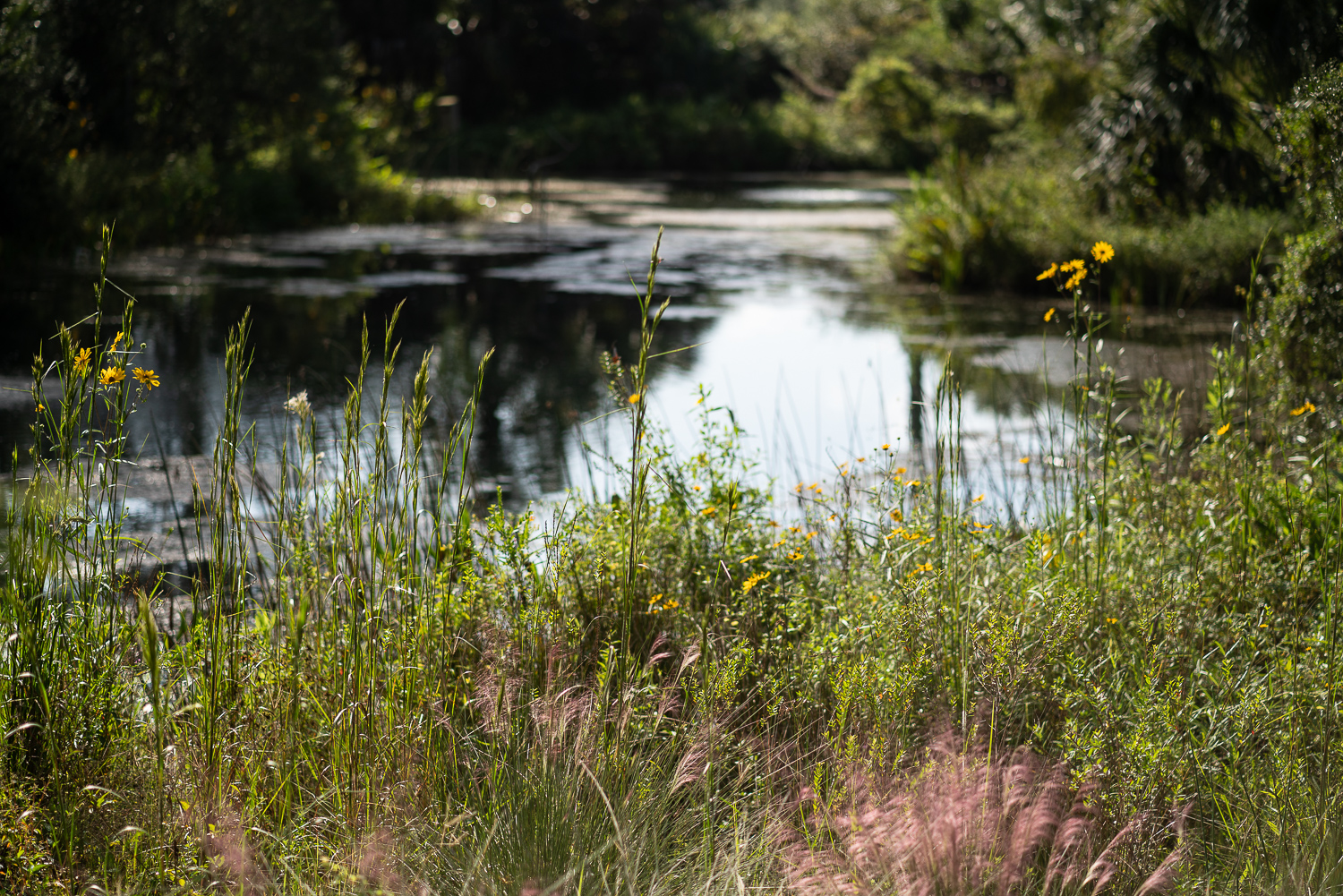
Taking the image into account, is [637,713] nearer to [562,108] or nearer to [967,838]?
[967,838]

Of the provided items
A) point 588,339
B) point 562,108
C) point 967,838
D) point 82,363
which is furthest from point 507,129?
point 967,838

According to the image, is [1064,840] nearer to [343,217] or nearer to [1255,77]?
[1255,77]

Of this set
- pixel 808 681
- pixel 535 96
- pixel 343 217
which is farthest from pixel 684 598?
pixel 535 96

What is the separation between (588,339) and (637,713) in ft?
24.1

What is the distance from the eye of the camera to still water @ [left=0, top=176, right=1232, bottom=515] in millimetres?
6336

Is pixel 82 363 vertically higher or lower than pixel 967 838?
higher

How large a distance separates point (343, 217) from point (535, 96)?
21.2 meters

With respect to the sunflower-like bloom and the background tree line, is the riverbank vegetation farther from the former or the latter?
the background tree line

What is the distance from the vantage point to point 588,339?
9.88 m

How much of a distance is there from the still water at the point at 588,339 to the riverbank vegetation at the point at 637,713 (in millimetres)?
771

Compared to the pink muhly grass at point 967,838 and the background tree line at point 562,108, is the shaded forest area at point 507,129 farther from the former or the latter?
the pink muhly grass at point 967,838

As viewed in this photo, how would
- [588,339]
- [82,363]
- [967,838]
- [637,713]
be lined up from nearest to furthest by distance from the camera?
[967,838]
[82,363]
[637,713]
[588,339]

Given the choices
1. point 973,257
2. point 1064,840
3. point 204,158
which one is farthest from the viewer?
point 204,158

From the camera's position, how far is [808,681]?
2.85 m
